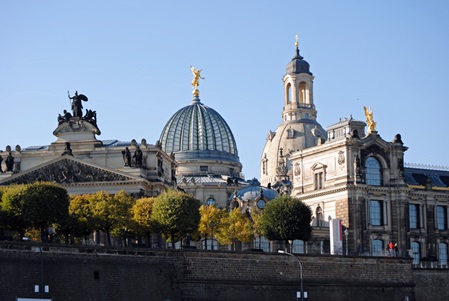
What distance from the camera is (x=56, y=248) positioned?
78500 mm

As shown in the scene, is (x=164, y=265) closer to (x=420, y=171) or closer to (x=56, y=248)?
(x=56, y=248)

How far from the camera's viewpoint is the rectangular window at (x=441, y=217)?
130125mm

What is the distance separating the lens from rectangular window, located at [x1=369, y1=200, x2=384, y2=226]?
12344cm

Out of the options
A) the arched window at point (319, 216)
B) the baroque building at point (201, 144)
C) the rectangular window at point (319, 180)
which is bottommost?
the arched window at point (319, 216)

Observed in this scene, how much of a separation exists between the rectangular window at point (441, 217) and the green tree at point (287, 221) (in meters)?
31.9

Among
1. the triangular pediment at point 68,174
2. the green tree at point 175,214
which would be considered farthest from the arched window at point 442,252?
the green tree at point 175,214

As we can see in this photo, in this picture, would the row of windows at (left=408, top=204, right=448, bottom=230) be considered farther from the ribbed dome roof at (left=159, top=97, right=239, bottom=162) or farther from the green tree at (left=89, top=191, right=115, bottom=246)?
the green tree at (left=89, top=191, right=115, bottom=246)

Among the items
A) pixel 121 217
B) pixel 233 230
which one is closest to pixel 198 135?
pixel 233 230

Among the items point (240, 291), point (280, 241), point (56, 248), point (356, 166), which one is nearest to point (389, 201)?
point (356, 166)

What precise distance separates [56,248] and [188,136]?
8621cm

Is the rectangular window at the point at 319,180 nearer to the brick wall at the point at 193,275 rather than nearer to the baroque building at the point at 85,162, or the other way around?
the baroque building at the point at 85,162

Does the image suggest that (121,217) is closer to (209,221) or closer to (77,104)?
(209,221)

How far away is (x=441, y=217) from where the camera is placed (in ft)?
428

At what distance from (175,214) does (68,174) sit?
24442 millimetres
